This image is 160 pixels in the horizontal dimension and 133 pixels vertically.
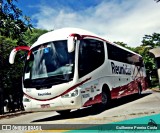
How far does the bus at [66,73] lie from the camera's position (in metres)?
11.8

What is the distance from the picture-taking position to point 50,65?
39.7 feet

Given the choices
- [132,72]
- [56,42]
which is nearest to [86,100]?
[56,42]

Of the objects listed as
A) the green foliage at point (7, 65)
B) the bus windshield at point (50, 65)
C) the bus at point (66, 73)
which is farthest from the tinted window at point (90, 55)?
the green foliage at point (7, 65)

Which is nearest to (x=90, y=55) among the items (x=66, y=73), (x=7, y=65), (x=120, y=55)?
(x=66, y=73)

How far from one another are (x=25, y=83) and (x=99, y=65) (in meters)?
3.20

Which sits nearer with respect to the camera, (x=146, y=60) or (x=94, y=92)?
(x=94, y=92)

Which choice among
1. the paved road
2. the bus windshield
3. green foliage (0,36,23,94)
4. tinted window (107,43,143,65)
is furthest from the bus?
green foliage (0,36,23,94)

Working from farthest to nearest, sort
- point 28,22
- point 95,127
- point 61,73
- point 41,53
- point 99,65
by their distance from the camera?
point 28,22
point 99,65
point 41,53
point 61,73
point 95,127

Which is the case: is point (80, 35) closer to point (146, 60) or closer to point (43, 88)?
point (43, 88)

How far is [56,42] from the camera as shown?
12.5 meters

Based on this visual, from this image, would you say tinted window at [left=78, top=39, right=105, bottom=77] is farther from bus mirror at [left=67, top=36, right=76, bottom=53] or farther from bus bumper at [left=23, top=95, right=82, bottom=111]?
bus mirror at [left=67, top=36, right=76, bottom=53]

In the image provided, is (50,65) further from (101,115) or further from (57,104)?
(101,115)

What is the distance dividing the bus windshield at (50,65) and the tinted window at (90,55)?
55 cm

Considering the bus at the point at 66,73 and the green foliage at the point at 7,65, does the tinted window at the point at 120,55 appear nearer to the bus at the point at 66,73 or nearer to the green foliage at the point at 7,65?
the bus at the point at 66,73
